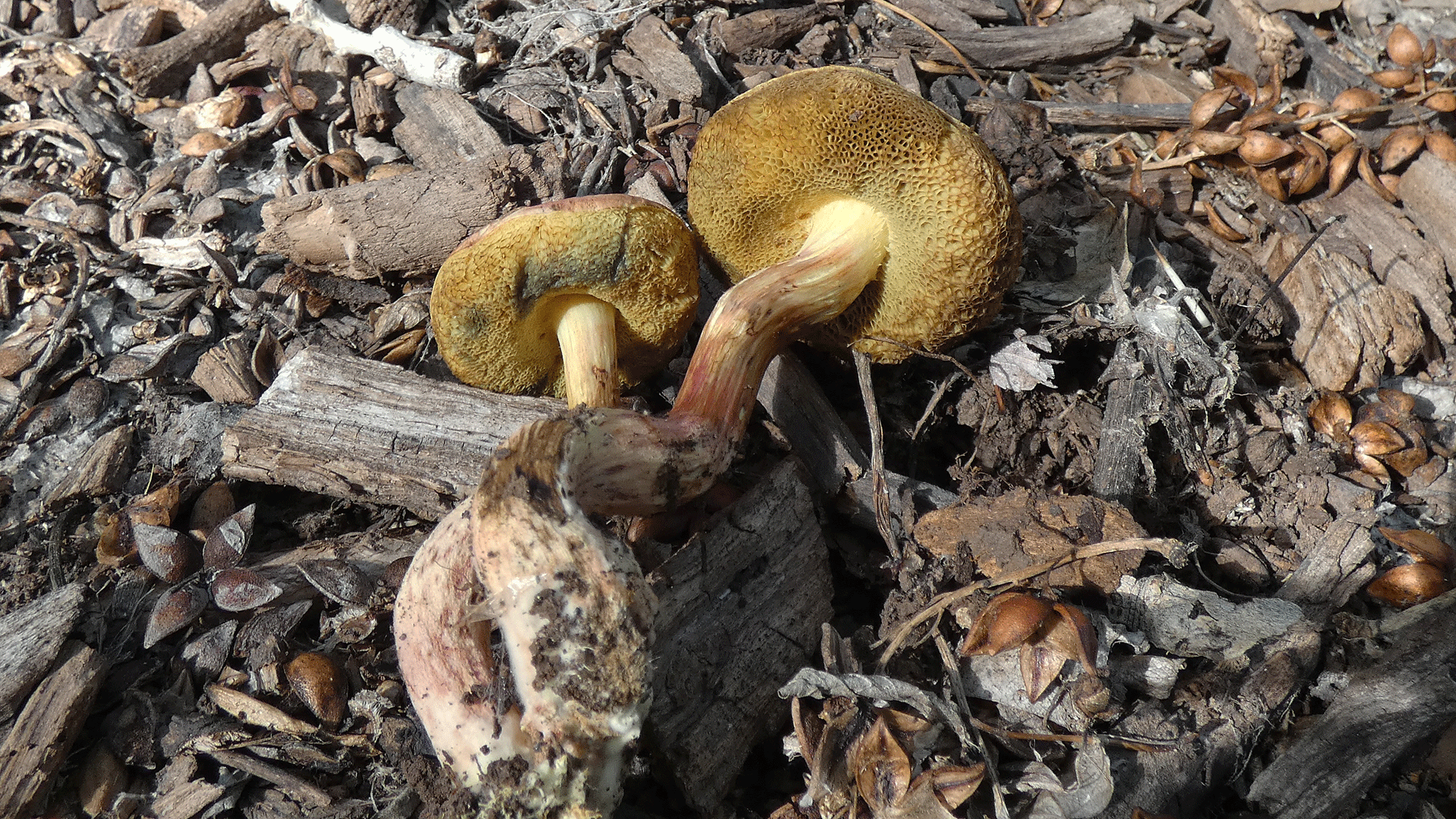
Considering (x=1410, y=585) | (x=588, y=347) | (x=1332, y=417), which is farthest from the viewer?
(x=1332, y=417)

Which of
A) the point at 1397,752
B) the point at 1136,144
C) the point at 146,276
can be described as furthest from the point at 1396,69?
the point at 146,276

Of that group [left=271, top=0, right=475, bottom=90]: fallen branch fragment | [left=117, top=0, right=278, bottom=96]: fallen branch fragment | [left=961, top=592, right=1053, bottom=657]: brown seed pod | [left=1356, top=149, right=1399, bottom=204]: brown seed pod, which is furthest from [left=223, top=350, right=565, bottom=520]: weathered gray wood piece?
[left=1356, top=149, right=1399, bottom=204]: brown seed pod

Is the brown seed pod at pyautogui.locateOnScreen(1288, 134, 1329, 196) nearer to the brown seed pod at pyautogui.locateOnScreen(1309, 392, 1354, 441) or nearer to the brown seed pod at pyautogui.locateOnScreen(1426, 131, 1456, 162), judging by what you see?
the brown seed pod at pyautogui.locateOnScreen(1426, 131, 1456, 162)

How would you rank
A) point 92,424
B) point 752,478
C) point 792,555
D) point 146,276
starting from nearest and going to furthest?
point 792,555 → point 752,478 → point 92,424 → point 146,276

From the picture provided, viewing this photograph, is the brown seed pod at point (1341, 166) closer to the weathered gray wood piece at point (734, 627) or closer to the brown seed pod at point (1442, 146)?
the brown seed pod at point (1442, 146)

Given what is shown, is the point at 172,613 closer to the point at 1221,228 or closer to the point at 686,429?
the point at 686,429

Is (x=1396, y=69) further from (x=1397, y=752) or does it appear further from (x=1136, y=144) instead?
(x=1397, y=752)

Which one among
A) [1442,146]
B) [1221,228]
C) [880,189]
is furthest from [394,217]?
[1442,146]
